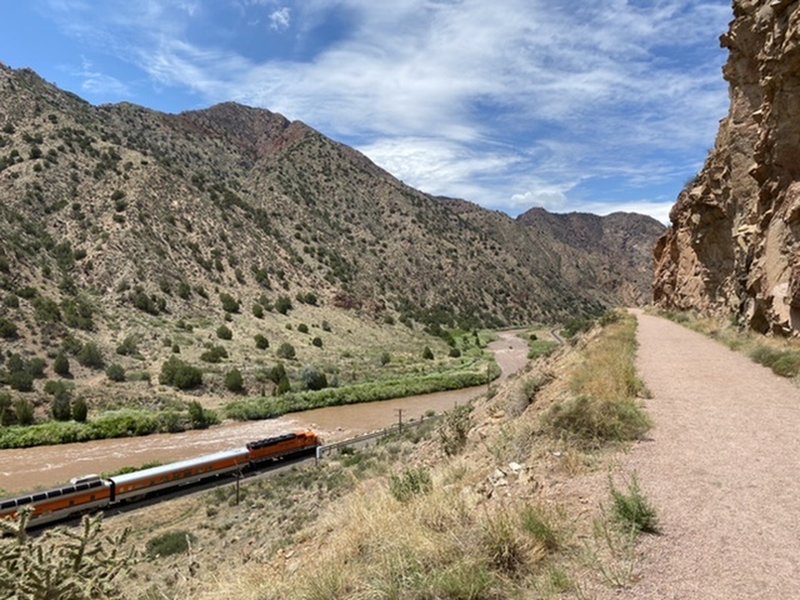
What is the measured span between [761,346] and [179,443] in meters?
33.0

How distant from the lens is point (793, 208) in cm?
1672

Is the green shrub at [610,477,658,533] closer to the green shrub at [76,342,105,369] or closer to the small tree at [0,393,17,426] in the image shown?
the small tree at [0,393,17,426]

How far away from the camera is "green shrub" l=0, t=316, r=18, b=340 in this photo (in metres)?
44.0

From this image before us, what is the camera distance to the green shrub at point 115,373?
44656 millimetres

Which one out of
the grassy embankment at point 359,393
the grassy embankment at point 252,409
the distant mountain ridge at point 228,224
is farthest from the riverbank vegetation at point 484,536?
the distant mountain ridge at point 228,224

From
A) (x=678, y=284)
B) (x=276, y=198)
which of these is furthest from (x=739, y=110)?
(x=276, y=198)

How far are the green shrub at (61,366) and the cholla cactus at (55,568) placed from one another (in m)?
43.7

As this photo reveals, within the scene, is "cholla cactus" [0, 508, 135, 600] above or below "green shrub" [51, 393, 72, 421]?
above

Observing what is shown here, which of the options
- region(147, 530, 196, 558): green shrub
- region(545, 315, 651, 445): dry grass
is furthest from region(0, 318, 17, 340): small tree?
region(545, 315, 651, 445): dry grass

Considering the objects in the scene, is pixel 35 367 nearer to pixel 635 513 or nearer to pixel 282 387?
pixel 282 387

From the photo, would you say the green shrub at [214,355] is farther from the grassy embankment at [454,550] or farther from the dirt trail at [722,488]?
the grassy embankment at [454,550]

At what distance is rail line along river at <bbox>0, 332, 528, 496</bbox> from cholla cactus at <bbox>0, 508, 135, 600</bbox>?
88.6 ft

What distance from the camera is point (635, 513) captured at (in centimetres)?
551

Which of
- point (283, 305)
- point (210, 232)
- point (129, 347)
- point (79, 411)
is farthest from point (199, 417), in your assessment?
point (210, 232)
